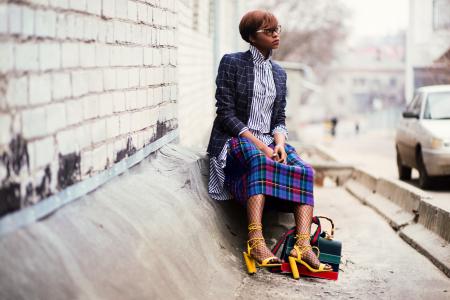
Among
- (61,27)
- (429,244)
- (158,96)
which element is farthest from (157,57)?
(429,244)

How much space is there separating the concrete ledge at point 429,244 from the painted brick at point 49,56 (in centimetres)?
336

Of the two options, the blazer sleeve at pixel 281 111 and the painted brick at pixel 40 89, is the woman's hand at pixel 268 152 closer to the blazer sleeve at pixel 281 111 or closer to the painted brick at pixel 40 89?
the blazer sleeve at pixel 281 111

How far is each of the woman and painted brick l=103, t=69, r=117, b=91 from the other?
1.14 meters

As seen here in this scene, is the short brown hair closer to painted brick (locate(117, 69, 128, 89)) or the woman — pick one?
the woman

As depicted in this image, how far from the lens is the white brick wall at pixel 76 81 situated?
109 inches

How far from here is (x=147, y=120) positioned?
4.83 meters

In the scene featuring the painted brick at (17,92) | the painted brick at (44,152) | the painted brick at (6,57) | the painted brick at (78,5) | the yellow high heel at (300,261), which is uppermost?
the painted brick at (78,5)

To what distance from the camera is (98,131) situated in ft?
12.3

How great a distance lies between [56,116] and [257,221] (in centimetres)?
186

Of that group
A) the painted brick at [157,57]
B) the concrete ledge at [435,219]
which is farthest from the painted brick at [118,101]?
the concrete ledge at [435,219]

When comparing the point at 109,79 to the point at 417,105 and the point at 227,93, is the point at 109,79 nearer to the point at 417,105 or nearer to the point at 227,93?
the point at 227,93

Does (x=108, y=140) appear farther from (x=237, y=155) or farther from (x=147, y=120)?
(x=237, y=155)

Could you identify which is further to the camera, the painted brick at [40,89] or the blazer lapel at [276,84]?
the blazer lapel at [276,84]

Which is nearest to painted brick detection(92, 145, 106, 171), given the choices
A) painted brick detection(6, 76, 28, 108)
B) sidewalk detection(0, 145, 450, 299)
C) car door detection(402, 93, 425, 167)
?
sidewalk detection(0, 145, 450, 299)
